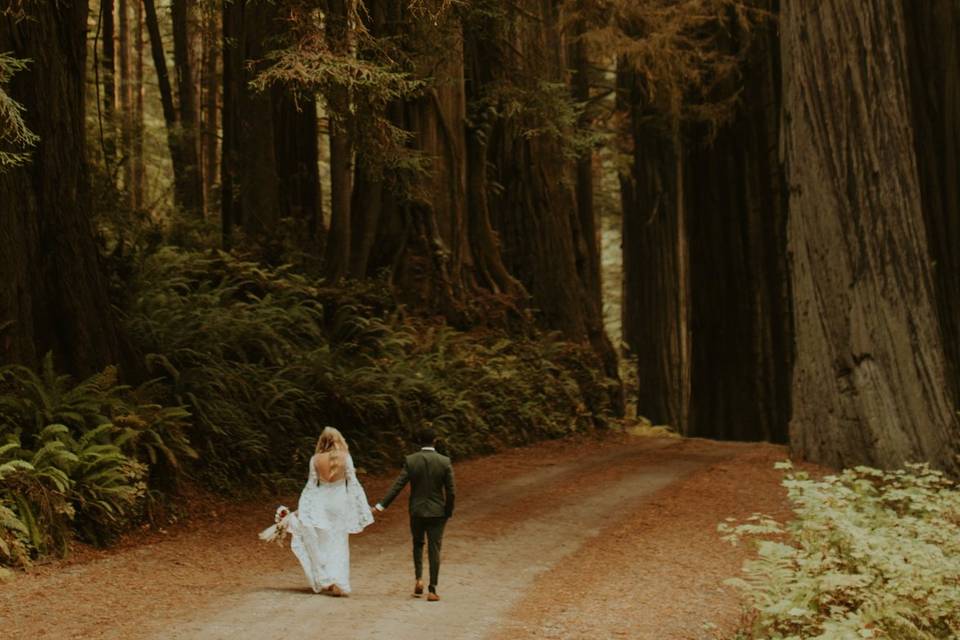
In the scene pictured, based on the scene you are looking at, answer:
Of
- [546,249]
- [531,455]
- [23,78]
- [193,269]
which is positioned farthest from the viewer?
[546,249]

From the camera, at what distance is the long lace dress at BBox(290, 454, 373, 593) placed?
27.0 feet

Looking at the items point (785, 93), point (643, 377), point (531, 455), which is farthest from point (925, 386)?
point (643, 377)

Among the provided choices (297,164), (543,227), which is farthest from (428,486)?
(543,227)

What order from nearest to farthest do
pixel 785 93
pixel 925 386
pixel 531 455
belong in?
pixel 925 386 → pixel 785 93 → pixel 531 455

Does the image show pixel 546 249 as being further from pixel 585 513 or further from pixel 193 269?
pixel 585 513

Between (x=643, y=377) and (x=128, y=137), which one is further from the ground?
(x=128, y=137)

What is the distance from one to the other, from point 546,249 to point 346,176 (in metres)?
4.64

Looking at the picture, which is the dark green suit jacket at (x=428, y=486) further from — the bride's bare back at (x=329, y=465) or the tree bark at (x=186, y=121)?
the tree bark at (x=186, y=121)

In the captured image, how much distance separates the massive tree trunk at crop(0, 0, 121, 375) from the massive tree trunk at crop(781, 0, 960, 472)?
8.67 m

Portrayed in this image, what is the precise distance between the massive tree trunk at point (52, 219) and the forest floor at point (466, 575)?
88.0 inches

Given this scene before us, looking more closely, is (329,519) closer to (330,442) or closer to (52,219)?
(330,442)

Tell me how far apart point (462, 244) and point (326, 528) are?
12.5m

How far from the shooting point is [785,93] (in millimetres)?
14555

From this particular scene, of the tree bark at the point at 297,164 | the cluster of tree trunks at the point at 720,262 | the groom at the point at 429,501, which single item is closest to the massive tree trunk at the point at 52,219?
the groom at the point at 429,501
